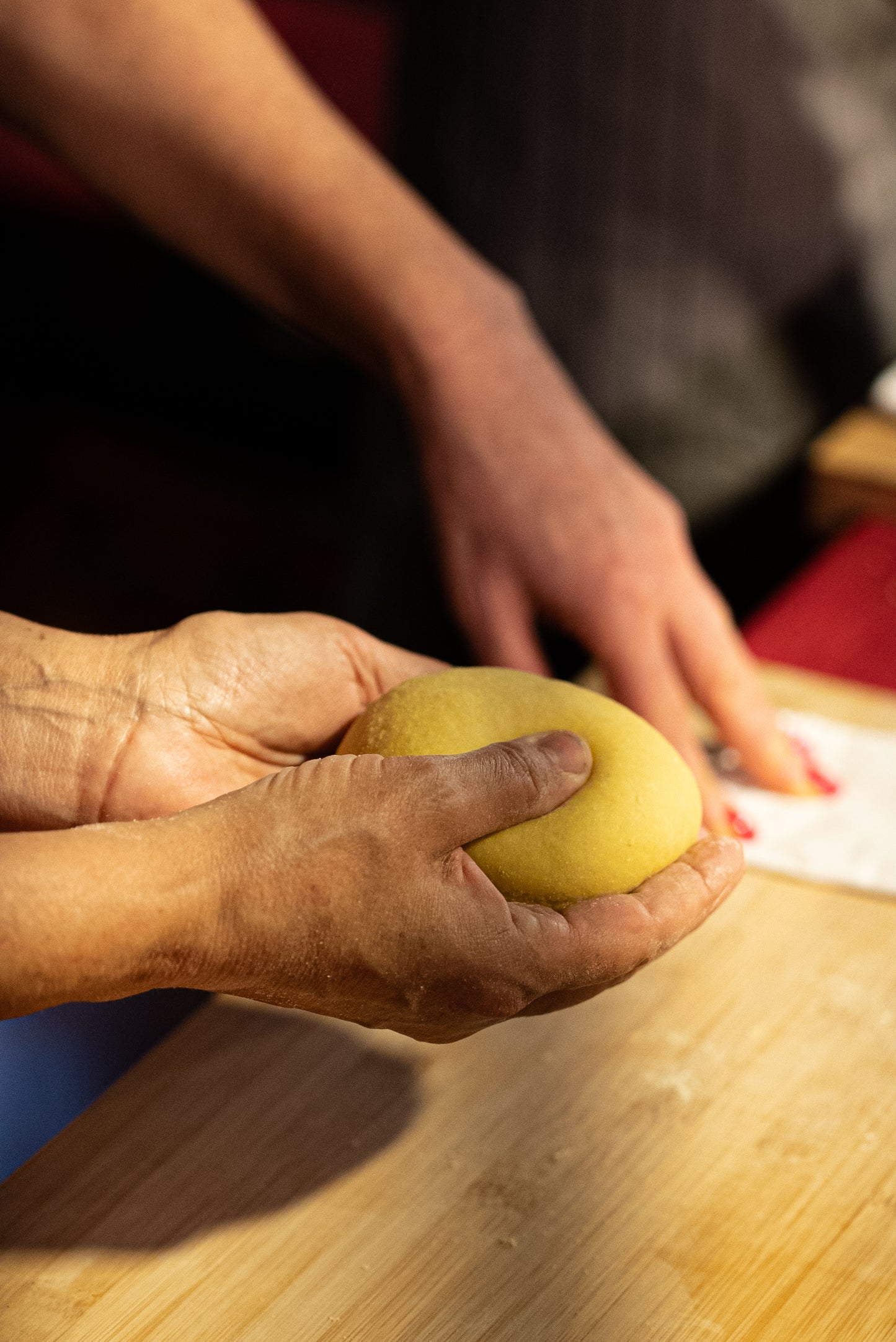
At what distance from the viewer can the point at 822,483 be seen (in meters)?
1.63

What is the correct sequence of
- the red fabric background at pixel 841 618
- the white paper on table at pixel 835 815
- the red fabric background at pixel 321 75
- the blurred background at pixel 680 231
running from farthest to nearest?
the red fabric background at pixel 321 75 < the blurred background at pixel 680 231 < the red fabric background at pixel 841 618 < the white paper on table at pixel 835 815

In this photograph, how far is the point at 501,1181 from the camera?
0.82 m

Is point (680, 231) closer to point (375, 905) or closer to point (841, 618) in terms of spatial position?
point (841, 618)

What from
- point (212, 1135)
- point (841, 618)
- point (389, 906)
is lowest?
point (841, 618)

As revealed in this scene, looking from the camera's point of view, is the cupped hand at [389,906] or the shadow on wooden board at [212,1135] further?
the shadow on wooden board at [212,1135]

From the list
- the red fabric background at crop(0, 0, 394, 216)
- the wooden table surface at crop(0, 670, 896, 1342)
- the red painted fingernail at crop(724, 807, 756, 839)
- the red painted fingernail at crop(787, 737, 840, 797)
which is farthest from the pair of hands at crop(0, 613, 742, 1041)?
the red fabric background at crop(0, 0, 394, 216)

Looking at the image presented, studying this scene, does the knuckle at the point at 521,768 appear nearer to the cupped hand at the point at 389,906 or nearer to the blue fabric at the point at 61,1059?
the cupped hand at the point at 389,906

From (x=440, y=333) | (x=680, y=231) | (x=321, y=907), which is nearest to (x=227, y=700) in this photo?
(x=321, y=907)

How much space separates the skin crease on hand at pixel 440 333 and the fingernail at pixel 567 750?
1.12ft

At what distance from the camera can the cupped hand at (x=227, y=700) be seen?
34.4 inches

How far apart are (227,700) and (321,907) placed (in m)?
0.25

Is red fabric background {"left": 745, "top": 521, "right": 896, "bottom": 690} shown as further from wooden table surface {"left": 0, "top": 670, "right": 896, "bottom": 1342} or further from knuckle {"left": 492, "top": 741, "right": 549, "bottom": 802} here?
knuckle {"left": 492, "top": 741, "right": 549, "bottom": 802}

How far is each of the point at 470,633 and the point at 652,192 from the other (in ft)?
3.13

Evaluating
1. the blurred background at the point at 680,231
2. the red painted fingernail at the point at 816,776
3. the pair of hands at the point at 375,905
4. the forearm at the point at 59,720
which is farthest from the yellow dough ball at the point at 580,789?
the blurred background at the point at 680,231
